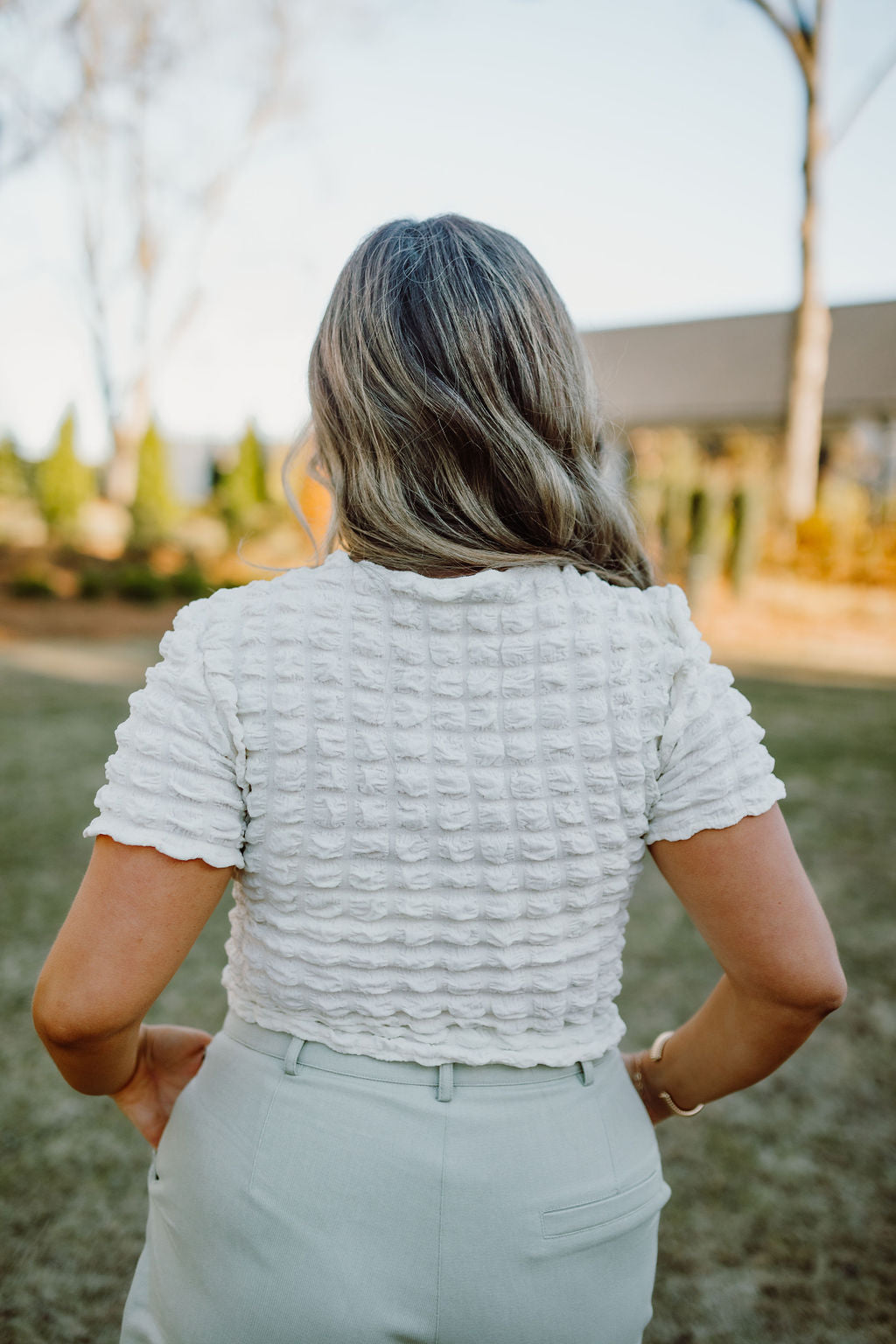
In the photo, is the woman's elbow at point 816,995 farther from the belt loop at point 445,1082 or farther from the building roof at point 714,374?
the building roof at point 714,374

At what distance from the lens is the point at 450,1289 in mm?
774

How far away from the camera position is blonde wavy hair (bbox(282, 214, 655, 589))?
32.5 inches

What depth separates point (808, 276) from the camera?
10.7m

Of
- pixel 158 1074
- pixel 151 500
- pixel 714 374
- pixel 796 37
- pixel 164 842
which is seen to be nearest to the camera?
pixel 164 842

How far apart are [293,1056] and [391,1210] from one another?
0.15 m

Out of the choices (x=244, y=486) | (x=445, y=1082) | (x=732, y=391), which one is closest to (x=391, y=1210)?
(x=445, y=1082)

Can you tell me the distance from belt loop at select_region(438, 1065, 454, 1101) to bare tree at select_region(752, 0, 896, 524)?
11.7 meters

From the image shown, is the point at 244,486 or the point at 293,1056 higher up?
the point at 293,1056

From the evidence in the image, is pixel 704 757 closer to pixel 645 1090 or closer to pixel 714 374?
pixel 645 1090

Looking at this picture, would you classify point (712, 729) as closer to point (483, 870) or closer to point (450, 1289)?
point (483, 870)

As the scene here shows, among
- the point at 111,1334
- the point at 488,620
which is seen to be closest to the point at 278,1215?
the point at 488,620

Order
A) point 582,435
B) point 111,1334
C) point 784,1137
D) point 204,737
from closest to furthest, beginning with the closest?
point 204,737, point 582,435, point 111,1334, point 784,1137

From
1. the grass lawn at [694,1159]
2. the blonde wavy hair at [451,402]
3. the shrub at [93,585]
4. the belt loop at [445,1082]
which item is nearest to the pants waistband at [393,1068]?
the belt loop at [445,1082]

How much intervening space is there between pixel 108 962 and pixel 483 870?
32 cm
